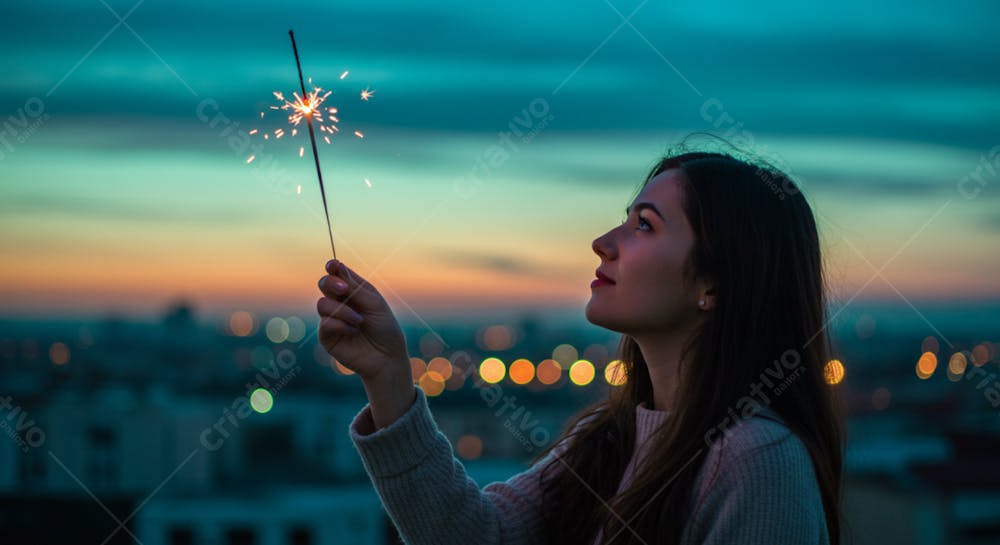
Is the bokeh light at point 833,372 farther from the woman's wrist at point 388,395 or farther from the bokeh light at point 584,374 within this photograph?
the bokeh light at point 584,374

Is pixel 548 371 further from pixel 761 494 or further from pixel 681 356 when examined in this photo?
pixel 761 494

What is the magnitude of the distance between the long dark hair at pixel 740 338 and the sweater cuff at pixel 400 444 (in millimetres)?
331

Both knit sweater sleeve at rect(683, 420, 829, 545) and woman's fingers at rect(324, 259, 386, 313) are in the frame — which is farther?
woman's fingers at rect(324, 259, 386, 313)

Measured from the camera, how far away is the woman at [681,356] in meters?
1.64

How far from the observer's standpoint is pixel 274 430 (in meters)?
13.3

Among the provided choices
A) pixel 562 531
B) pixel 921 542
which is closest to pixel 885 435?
pixel 921 542

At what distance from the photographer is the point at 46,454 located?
1019 centimetres

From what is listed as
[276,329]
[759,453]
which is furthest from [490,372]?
[276,329]

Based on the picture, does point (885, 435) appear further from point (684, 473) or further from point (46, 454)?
point (684, 473)

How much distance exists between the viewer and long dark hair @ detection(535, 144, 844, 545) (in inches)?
64.5

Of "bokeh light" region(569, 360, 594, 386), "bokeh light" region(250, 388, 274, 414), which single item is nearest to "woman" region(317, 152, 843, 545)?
"bokeh light" region(569, 360, 594, 386)

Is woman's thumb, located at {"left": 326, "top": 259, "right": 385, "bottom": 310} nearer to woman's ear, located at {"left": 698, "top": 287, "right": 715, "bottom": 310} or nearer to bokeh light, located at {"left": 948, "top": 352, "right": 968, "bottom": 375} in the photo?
woman's ear, located at {"left": 698, "top": 287, "right": 715, "bottom": 310}

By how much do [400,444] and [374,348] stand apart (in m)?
0.16

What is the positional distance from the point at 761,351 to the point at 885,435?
13712mm
